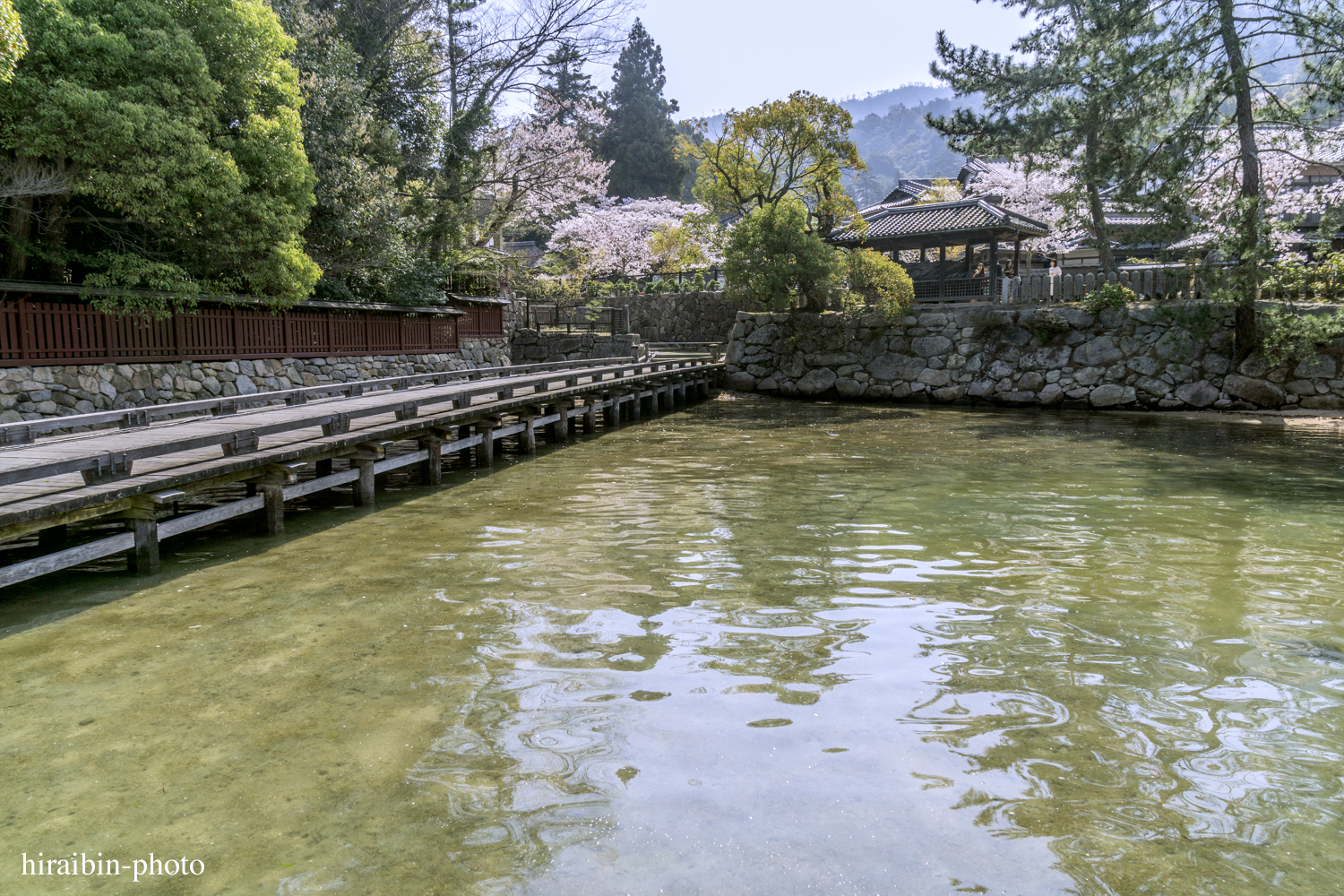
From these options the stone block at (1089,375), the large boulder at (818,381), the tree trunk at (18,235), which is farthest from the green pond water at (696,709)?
the large boulder at (818,381)

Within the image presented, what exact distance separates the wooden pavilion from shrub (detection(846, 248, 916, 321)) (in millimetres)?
2779

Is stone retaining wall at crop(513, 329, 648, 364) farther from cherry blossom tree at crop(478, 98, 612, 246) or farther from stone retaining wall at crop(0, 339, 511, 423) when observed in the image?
stone retaining wall at crop(0, 339, 511, 423)

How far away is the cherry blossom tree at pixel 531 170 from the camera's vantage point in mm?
26609

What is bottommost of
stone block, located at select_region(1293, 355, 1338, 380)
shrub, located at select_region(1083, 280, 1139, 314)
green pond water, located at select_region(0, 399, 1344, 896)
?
green pond water, located at select_region(0, 399, 1344, 896)

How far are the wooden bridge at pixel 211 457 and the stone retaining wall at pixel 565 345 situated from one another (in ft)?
48.5

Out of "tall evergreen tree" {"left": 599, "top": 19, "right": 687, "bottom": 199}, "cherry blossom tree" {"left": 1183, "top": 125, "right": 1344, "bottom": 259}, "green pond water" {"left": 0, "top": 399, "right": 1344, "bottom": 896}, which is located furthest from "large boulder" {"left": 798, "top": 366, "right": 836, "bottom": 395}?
"tall evergreen tree" {"left": 599, "top": 19, "right": 687, "bottom": 199}

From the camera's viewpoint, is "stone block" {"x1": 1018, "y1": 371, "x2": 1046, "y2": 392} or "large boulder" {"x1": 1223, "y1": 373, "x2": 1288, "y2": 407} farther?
"stone block" {"x1": 1018, "y1": 371, "x2": 1046, "y2": 392}

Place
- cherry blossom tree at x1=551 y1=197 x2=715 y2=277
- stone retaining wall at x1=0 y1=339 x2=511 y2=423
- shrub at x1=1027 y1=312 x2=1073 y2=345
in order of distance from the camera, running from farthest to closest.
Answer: cherry blossom tree at x1=551 y1=197 x2=715 y2=277 < shrub at x1=1027 y1=312 x2=1073 y2=345 < stone retaining wall at x1=0 y1=339 x2=511 y2=423

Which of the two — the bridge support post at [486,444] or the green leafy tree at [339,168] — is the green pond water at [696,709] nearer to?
the bridge support post at [486,444]

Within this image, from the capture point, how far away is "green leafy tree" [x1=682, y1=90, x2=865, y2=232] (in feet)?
91.9

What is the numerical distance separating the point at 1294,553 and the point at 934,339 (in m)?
18.4

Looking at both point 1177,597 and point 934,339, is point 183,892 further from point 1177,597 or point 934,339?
point 934,339

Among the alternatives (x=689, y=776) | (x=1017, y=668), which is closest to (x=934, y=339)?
(x=1017, y=668)

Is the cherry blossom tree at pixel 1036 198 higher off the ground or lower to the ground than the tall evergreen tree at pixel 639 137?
lower
